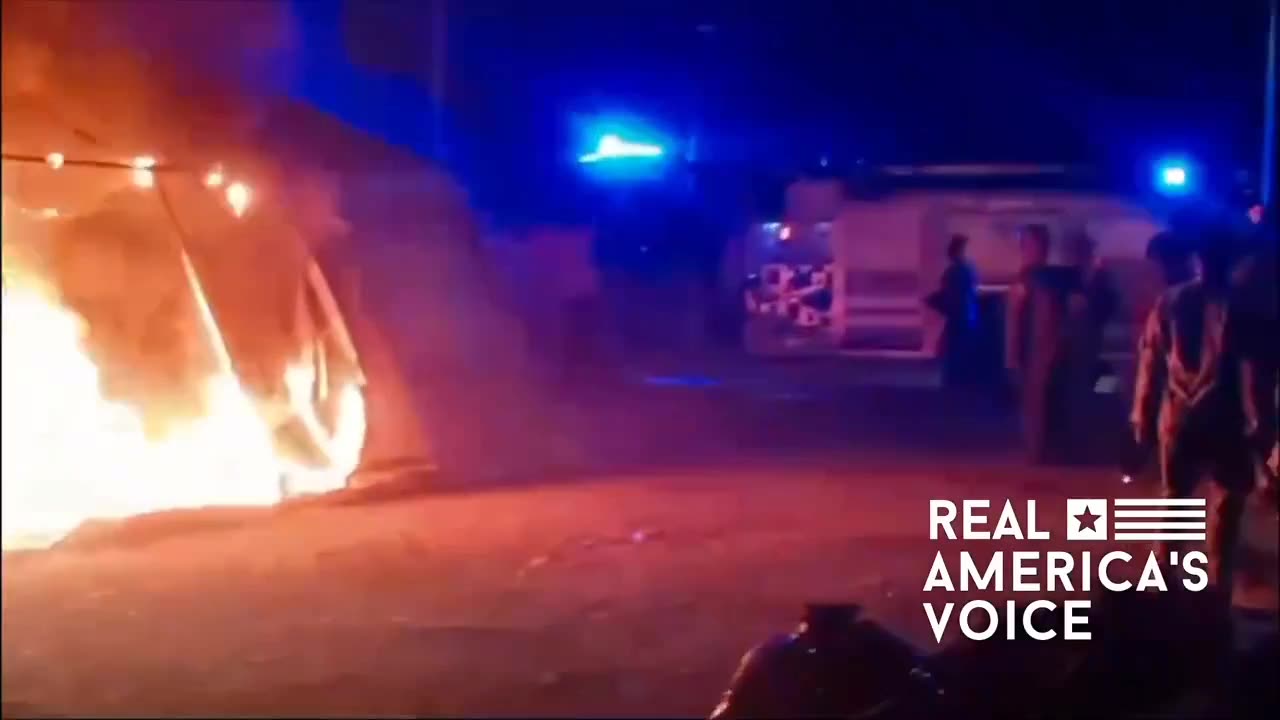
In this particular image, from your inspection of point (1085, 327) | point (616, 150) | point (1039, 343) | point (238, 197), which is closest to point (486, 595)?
point (238, 197)

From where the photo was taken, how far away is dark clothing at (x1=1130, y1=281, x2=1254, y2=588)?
6875 mm

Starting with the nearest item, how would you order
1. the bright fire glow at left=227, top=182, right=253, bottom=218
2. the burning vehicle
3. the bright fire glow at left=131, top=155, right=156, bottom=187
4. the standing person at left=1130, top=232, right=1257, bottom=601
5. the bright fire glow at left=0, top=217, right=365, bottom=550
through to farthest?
the standing person at left=1130, top=232, right=1257, bottom=601
the bright fire glow at left=0, top=217, right=365, bottom=550
the burning vehicle
the bright fire glow at left=131, top=155, right=156, bottom=187
the bright fire glow at left=227, top=182, right=253, bottom=218

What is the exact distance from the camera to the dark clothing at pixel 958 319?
14.6 meters

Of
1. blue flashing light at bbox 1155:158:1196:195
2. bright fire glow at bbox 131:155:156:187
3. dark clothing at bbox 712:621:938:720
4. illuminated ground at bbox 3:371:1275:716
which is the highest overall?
blue flashing light at bbox 1155:158:1196:195

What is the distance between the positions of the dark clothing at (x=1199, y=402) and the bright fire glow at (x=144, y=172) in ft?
21.2

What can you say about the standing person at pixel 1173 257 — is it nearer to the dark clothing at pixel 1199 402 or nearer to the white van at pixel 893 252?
the dark clothing at pixel 1199 402

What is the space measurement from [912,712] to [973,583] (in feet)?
3.13

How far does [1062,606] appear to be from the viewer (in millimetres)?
4293

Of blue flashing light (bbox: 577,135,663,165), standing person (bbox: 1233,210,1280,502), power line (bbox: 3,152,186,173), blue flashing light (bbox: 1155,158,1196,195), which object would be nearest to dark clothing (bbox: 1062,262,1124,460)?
standing person (bbox: 1233,210,1280,502)

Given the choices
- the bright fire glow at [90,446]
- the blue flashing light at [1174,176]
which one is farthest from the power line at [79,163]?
the blue flashing light at [1174,176]

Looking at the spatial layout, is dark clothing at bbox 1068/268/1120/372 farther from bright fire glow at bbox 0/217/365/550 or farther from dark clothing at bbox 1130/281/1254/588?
bright fire glow at bbox 0/217/365/550

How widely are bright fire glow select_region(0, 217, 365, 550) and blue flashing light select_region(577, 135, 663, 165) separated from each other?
10.0 metres

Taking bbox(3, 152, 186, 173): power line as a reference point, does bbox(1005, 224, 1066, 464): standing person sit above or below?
below

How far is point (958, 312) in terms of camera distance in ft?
49.1
